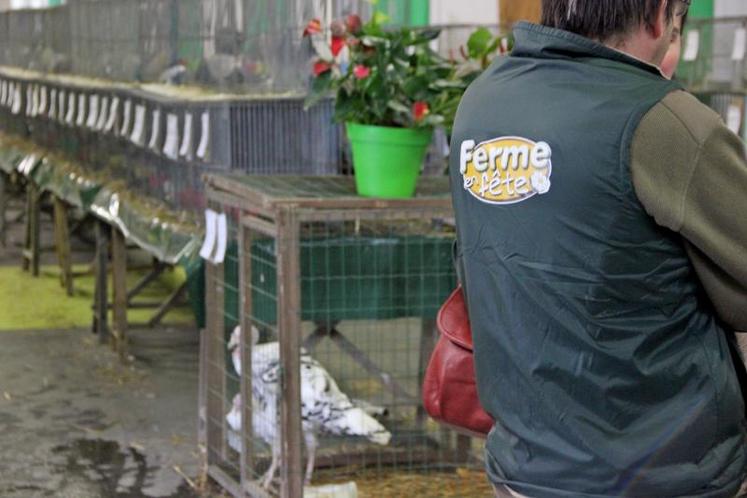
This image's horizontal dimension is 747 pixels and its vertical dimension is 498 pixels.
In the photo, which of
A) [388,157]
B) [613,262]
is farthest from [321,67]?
[613,262]

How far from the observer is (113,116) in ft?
24.4

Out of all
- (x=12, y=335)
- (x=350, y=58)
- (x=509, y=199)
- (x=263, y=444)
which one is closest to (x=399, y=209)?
(x=350, y=58)

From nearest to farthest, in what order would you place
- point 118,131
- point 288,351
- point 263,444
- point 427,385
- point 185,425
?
point 427,385
point 288,351
point 263,444
point 185,425
point 118,131

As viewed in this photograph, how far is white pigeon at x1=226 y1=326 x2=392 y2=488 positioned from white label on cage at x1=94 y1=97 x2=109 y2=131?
3008 millimetres

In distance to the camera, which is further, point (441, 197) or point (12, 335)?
point (12, 335)

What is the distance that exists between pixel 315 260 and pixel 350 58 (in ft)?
2.36

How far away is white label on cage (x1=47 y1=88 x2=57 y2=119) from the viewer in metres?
9.19

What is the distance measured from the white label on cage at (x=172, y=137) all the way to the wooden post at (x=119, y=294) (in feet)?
4.72

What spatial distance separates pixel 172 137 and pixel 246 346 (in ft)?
5.08

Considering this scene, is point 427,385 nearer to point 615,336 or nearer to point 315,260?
point 615,336

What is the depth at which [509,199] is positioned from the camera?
212cm

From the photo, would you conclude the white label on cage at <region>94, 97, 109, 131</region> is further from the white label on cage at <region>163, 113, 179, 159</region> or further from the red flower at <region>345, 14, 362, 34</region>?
the red flower at <region>345, 14, 362, 34</region>

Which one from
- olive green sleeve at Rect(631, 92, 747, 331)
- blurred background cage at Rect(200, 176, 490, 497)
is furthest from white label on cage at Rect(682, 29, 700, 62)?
olive green sleeve at Rect(631, 92, 747, 331)

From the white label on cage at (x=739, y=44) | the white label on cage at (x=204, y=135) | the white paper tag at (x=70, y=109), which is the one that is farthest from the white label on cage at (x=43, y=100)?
the white label on cage at (x=739, y=44)
